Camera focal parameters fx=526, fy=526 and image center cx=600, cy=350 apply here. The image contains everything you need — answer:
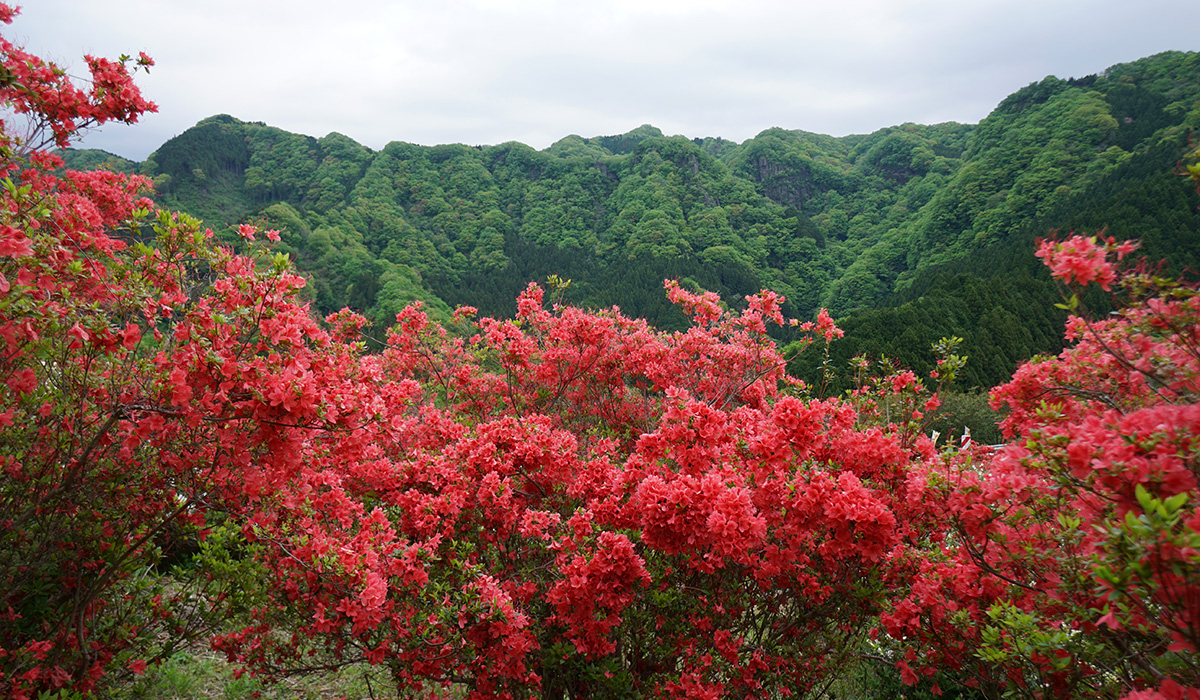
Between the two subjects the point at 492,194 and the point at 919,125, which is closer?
the point at 492,194

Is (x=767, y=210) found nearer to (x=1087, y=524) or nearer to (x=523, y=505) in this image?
(x=523, y=505)

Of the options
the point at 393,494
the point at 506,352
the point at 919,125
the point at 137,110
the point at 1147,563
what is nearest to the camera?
the point at 1147,563

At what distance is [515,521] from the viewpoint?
140 inches

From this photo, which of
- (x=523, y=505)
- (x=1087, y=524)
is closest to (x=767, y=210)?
(x=523, y=505)

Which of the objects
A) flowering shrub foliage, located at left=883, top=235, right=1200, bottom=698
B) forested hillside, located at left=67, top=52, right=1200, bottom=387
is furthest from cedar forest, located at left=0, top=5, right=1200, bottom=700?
forested hillside, located at left=67, top=52, right=1200, bottom=387

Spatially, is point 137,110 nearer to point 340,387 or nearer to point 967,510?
point 340,387

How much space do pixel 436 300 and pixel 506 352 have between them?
43889 millimetres

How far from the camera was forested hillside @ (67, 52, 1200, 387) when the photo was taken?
2803cm

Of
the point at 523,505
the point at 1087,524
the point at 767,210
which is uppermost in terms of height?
the point at 767,210

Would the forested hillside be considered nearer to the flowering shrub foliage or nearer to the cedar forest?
the cedar forest

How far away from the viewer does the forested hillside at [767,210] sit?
28031 millimetres

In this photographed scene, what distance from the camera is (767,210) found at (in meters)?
68.4

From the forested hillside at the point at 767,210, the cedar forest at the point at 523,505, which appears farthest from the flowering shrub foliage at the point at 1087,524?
the forested hillside at the point at 767,210

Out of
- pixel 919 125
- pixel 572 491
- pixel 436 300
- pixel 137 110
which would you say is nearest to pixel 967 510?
pixel 572 491
